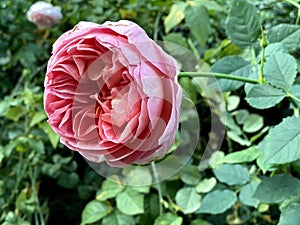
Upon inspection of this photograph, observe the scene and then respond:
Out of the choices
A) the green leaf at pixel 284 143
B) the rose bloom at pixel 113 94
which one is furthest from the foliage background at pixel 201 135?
the rose bloom at pixel 113 94

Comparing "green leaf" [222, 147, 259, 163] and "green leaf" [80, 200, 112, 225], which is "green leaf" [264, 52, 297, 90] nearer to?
"green leaf" [222, 147, 259, 163]

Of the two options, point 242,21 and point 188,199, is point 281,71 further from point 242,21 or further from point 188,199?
point 188,199

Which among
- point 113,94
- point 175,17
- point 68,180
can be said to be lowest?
point 68,180

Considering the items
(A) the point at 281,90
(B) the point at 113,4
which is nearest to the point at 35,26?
(B) the point at 113,4

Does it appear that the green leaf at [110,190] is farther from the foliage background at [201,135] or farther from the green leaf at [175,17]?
the green leaf at [175,17]

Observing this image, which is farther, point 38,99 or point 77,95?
point 38,99

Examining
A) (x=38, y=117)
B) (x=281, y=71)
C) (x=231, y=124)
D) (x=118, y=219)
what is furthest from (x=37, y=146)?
(x=281, y=71)

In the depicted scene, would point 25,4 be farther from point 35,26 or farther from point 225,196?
point 225,196
